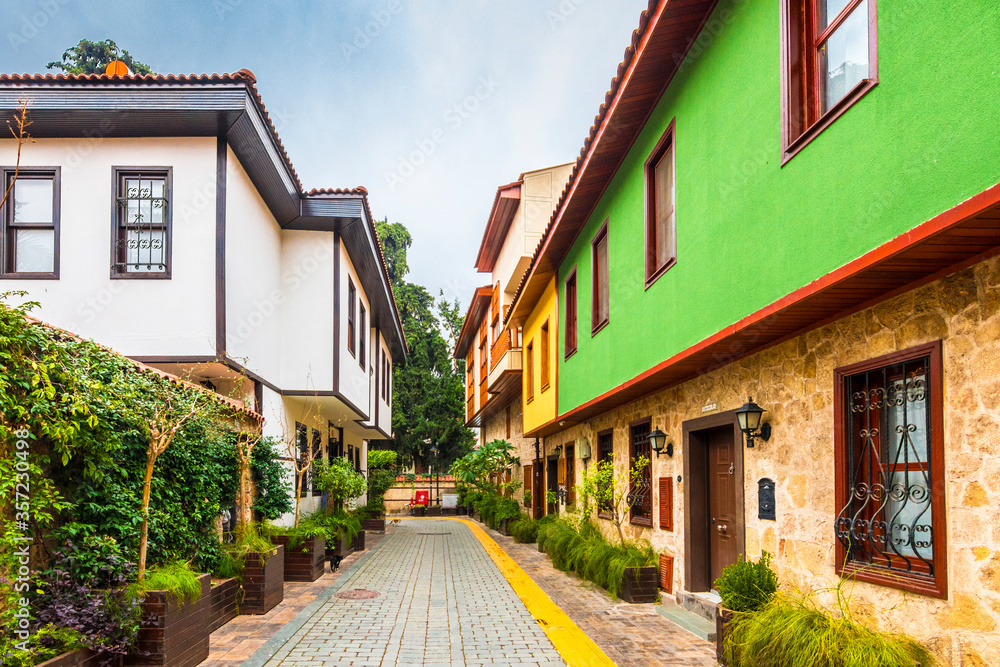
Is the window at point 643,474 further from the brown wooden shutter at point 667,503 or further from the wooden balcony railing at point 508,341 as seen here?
the wooden balcony railing at point 508,341

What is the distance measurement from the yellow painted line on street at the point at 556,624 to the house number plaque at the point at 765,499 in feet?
6.31

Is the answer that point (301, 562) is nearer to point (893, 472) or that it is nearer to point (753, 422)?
point (753, 422)

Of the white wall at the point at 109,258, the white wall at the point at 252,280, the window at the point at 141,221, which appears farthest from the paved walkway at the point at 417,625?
the window at the point at 141,221

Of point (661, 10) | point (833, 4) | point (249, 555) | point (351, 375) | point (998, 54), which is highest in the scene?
point (661, 10)

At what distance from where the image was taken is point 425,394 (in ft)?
145

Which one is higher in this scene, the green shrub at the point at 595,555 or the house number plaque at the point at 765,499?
the house number plaque at the point at 765,499

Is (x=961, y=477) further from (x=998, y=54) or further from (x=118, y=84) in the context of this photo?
(x=118, y=84)

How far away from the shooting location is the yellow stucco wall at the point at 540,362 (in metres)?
15.6

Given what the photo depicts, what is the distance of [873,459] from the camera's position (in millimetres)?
5312

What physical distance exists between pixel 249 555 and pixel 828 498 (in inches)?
256

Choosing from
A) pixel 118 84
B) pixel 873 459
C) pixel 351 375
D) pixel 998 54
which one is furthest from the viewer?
pixel 351 375

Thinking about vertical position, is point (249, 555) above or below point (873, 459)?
below

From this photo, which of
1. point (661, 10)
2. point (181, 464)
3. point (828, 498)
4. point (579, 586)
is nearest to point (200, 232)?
point (181, 464)

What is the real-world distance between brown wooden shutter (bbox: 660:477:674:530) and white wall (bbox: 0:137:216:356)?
6178 millimetres
